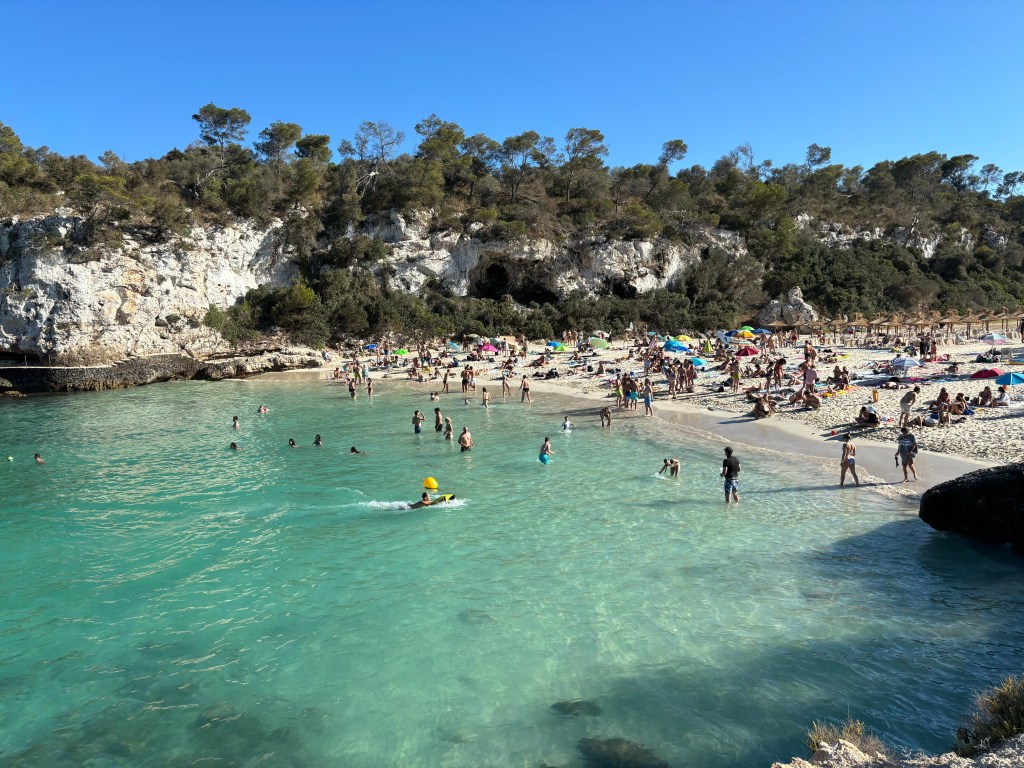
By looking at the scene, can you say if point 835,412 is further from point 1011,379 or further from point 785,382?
point 1011,379

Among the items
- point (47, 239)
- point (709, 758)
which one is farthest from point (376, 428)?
point (47, 239)

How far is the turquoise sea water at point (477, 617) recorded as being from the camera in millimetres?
6434

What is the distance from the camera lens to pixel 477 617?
8.80 metres

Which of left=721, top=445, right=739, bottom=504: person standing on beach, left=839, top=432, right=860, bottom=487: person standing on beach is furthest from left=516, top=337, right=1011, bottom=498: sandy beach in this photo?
left=721, top=445, right=739, bottom=504: person standing on beach

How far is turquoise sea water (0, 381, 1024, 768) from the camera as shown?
643cm

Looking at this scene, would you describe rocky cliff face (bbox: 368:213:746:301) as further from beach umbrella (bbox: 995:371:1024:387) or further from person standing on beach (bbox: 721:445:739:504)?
person standing on beach (bbox: 721:445:739:504)

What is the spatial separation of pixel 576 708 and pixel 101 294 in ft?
129

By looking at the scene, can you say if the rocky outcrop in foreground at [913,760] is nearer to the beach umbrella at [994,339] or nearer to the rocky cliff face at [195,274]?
the beach umbrella at [994,339]

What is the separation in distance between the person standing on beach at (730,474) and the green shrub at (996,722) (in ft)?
25.5

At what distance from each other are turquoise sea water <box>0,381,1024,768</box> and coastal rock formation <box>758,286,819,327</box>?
116 feet

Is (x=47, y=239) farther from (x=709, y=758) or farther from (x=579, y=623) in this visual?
(x=709, y=758)

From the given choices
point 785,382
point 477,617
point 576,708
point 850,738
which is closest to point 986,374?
point 785,382

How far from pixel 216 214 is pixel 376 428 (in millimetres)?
30479

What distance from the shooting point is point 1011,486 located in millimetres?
10055
